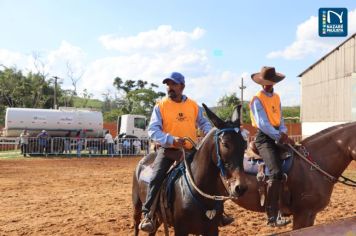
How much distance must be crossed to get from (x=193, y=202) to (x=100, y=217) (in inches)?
199

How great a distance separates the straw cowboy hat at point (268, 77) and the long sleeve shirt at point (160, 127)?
148cm

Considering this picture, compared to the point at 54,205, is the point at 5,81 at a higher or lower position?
higher

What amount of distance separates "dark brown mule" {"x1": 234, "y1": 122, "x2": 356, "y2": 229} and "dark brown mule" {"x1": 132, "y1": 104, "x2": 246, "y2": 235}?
1784 mm

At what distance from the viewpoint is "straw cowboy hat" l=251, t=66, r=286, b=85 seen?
6.29 metres

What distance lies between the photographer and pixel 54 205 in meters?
10.6

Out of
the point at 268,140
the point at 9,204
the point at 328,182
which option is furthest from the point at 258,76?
the point at 9,204

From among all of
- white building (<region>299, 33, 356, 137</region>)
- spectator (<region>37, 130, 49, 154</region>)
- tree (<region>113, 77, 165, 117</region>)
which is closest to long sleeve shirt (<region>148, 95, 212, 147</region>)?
spectator (<region>37, 130, 49, 154</region>)

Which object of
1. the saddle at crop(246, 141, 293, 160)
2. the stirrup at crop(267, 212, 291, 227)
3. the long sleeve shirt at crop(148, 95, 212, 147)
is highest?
the long sleeve shirt at crop(148, 95, 212, 147)

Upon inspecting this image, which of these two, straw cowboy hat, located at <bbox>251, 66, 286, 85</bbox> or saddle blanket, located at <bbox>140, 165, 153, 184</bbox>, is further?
straw cowboy hat, located at <bbox>251, 66, 286, 85</bbox>

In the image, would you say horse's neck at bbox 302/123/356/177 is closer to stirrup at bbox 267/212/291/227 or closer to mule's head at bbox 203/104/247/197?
stirrup at bbox 267/212/291/227

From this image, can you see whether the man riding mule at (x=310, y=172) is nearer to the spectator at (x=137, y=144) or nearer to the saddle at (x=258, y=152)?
the saddle at (x=258, y=152)

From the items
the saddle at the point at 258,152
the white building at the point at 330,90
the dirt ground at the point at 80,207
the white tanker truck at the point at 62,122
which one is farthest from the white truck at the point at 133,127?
the saddle at the point at 258,152

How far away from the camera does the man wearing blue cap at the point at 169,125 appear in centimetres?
495

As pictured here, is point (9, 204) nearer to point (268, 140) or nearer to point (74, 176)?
point (74, 176)
